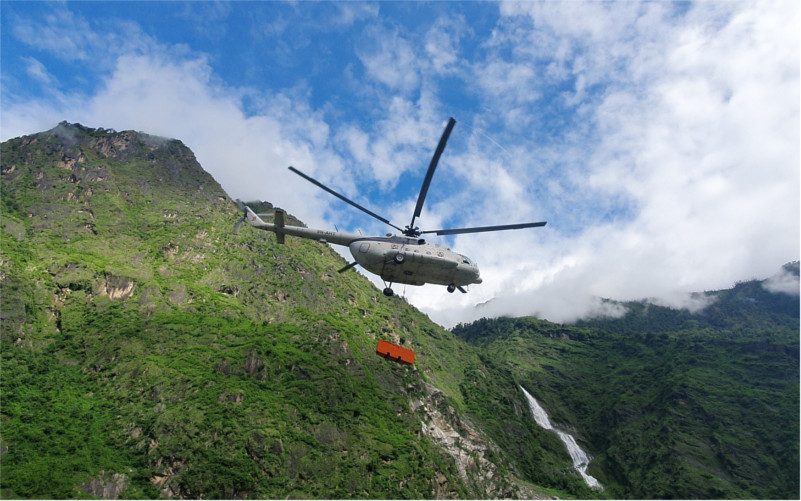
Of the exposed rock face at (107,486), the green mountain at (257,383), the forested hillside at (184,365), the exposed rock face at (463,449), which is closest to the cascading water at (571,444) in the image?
the green mountain at (257,383)

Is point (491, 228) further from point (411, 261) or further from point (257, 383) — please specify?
point (257, 383)

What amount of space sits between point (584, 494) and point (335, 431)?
8008 cm

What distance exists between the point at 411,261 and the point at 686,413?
148 meters

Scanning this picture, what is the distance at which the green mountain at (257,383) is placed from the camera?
226 feet

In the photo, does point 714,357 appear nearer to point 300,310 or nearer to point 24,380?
point 300,310

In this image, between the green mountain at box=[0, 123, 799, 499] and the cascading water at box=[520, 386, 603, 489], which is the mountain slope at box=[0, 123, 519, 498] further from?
the cascading water at box=[520, 386, 603, 489]

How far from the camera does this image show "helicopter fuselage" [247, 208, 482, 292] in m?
28.1

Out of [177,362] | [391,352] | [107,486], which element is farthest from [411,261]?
[177,362]

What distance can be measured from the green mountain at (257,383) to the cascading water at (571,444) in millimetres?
3324

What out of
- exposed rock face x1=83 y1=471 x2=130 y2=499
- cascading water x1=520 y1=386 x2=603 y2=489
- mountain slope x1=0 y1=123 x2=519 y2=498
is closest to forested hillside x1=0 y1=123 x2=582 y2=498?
exposed rock face x1=83 y1=471 x2=130 y2=499

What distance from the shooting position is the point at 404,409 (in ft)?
322

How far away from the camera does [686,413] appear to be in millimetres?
138125

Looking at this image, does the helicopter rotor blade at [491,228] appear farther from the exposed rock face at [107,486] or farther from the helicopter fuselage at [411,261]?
the exposed rock face at [107,486]

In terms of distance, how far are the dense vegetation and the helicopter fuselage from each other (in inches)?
4793
